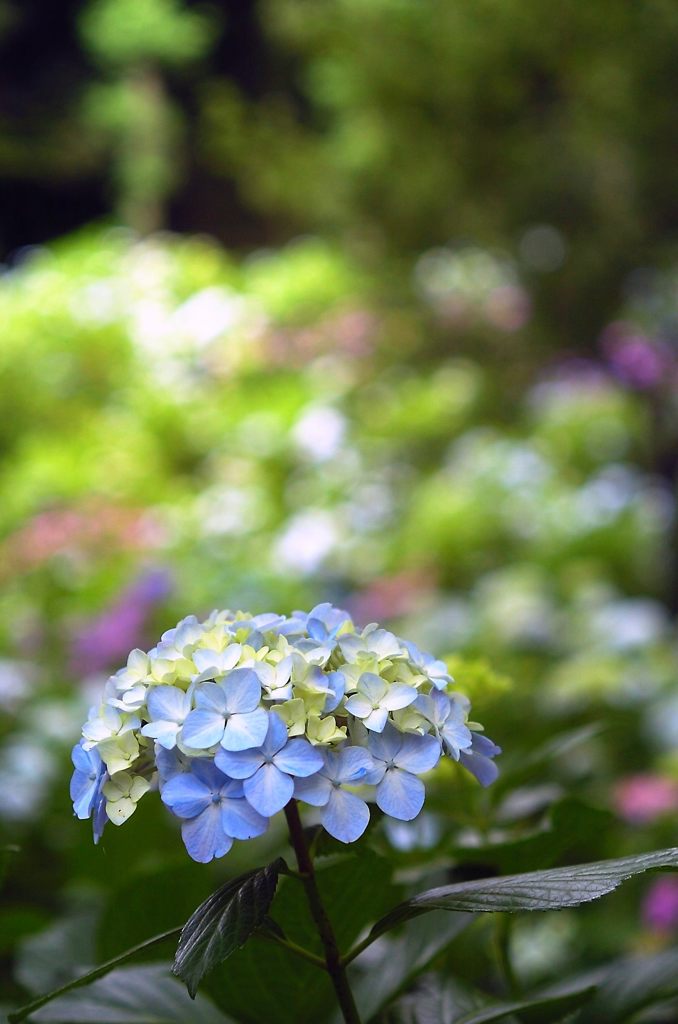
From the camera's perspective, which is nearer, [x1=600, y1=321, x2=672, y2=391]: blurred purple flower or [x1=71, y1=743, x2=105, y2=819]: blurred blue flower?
[x1=71, y1=743, x2=105, y2=819]: blurred blue flower

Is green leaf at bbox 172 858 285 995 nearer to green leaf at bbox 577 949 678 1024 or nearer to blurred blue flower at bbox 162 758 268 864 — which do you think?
blurred blue flower at bbox 162 758 268 864

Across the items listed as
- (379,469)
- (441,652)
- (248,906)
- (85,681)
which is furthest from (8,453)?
(248,906)

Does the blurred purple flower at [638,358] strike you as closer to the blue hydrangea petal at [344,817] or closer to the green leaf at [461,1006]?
the green leaf at [461,1006]

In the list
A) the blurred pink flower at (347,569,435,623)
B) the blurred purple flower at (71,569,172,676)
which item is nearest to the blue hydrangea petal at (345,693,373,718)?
the blurred purple flower at (71,569,172,676)

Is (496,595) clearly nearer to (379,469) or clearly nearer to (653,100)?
(379,469)

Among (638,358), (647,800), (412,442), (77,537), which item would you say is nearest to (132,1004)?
(647,800)

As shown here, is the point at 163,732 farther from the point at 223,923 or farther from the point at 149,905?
the point at 149,905
